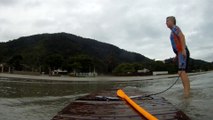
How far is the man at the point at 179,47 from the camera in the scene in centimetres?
669

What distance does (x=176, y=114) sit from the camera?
4.14 metres

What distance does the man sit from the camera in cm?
669

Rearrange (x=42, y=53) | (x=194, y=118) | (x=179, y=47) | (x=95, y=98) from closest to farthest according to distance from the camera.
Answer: (x=194, y=118) < (x=95, y=98) < (x=179, y=47) < (x=42, y=53)

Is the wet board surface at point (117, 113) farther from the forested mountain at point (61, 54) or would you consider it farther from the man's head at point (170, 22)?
the forested mountain at point (61, 54)

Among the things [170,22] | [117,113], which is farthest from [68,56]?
[117,113]

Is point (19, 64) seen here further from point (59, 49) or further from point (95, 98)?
point (95, 98)

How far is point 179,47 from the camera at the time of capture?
6.81m

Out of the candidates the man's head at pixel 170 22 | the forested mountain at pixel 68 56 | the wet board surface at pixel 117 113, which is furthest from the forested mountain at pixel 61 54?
the wet board surface at pixel 117 113

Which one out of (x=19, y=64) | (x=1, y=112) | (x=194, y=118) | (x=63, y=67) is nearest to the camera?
(x=194, y=118)

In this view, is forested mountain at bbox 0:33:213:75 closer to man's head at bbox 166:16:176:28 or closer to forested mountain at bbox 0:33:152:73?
forested mountain at bbox 0:33:152:73

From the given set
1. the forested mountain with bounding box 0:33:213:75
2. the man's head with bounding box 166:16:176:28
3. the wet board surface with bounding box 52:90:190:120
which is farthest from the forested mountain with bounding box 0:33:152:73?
the wet board surface with bounding box 52:90:190:120

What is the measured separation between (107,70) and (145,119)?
142m

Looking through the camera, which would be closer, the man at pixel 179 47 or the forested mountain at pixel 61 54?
the man at pixel 179 47

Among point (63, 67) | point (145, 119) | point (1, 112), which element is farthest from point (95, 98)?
point (63, 67)
